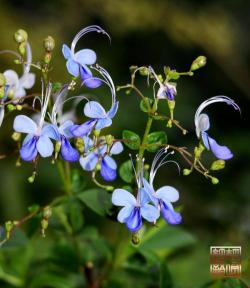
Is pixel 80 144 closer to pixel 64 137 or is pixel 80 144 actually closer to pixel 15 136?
pixel 64 137

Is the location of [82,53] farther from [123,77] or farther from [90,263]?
[123,77]

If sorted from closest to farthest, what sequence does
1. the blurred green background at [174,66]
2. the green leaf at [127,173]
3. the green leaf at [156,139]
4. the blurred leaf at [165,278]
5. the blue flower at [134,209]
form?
the blue flower at [134,209] < the green leaf at [156,139] < the green leaf at [127,173] < the blurred leaf at [165,278] < the blurred green background at [174,66]

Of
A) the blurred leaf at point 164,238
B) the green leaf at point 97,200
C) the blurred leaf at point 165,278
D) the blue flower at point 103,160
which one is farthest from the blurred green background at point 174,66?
the blue flower at point 103,160

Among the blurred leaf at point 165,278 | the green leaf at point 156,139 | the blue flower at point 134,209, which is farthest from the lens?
the blurred leaf at point 165,278

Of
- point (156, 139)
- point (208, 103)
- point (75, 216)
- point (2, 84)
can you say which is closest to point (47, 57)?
point (2, 84)

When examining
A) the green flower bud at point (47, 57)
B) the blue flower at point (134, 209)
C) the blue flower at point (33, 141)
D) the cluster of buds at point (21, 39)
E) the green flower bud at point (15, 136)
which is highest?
the cluster of buds at point (21, 39)

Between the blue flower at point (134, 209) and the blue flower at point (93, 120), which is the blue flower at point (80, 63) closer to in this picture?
the blue flower at point (93, 120)
